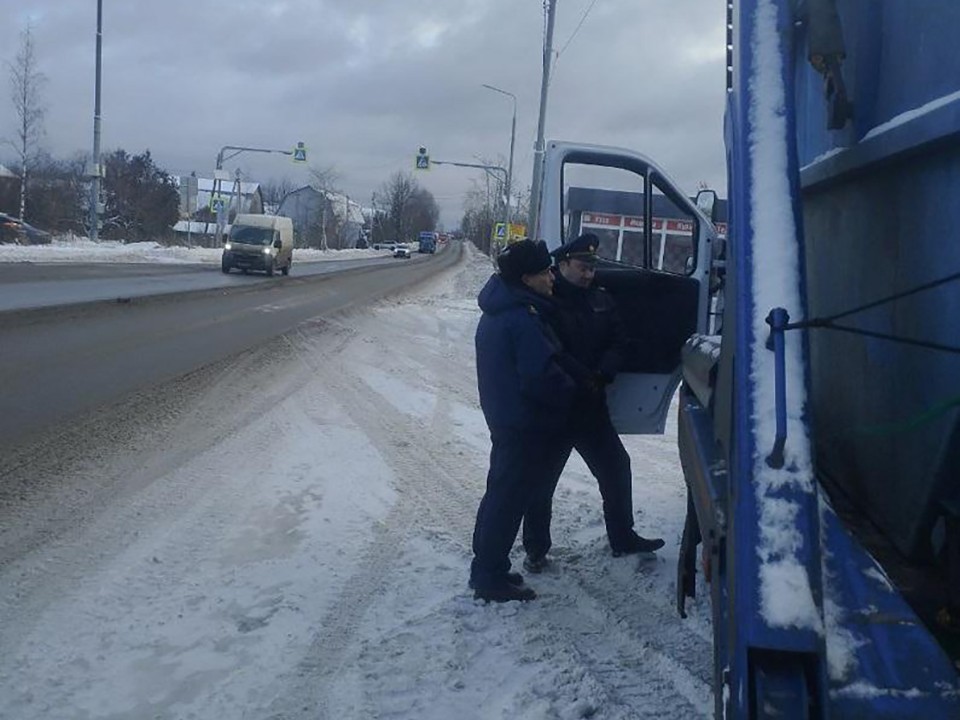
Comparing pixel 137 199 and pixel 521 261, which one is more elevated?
pixel 137 199

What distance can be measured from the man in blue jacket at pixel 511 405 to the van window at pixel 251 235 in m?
33.7

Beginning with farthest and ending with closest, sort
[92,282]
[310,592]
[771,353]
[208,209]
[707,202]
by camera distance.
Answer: [208,209], [92,282], [707,202], [310,592], [771,353]

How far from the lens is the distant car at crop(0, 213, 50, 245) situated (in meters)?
44.3

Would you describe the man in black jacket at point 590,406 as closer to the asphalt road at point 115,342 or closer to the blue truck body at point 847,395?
the blue truck body at point 847,395

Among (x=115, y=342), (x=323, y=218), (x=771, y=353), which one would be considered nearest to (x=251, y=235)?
(x=115, y=342)

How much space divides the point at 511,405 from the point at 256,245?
111 ft

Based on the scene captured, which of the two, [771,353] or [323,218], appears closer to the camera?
[771,353]

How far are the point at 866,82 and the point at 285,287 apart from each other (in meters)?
28.0

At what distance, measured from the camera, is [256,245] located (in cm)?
3712

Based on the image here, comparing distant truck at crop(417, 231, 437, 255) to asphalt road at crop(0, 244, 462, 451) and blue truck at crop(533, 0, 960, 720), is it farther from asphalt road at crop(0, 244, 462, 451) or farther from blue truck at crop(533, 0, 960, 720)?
blue truck at crop(533, 0, 960, 720)

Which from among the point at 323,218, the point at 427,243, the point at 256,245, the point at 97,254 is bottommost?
the point at 97,254

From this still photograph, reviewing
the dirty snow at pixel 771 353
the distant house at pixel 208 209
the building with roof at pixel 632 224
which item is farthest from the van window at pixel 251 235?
the distant house at pixel 208 209

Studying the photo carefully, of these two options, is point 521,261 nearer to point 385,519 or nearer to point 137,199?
point 385,519

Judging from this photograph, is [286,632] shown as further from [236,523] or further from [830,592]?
[830,592]
